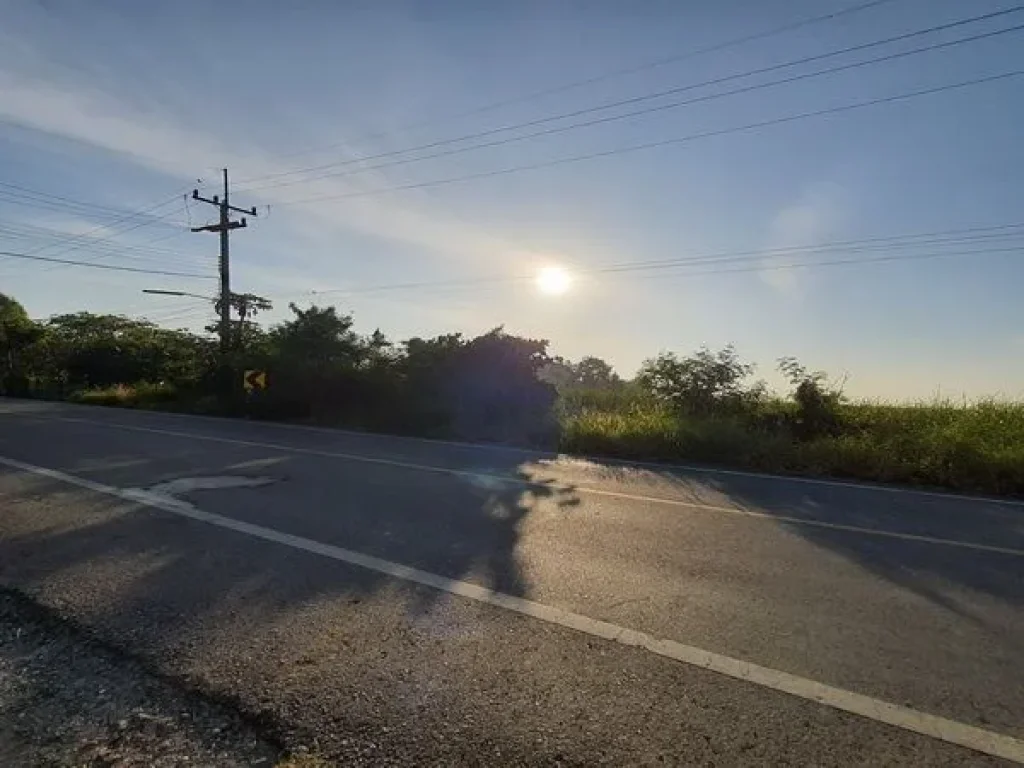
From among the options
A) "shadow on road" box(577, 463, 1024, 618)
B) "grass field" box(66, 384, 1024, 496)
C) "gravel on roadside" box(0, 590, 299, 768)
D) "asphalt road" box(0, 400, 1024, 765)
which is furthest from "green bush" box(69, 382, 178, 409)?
"gravel on roadside" box(0, 590, 299, 768)

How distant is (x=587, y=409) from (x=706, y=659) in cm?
1372

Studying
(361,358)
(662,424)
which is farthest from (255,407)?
(662,424)

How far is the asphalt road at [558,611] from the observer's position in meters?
2.92

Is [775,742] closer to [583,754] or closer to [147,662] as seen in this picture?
[583,754]

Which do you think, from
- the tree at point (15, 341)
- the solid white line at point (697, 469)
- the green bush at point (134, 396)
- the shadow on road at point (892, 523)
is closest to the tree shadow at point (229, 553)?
the shadow on road at point (892, 523)

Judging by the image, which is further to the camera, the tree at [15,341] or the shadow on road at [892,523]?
the tree at [15,341]

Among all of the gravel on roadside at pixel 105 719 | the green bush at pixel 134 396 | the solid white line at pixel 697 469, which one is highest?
the green bush at pixel 134 396

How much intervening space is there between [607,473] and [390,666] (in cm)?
721

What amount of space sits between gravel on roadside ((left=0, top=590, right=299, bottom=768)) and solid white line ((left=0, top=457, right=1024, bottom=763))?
1.81 meters

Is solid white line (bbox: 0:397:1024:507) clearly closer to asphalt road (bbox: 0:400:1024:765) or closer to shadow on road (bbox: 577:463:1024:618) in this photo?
shadow on road (bbox: 577:463:1024:618)

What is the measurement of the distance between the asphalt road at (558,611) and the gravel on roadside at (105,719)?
148 mm

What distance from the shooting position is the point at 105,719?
2.97 metres

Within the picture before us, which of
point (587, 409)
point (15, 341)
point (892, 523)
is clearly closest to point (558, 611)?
point (892, 523)

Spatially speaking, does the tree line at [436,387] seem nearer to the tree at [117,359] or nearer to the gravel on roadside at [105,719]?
the tree at [117,359]
